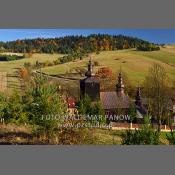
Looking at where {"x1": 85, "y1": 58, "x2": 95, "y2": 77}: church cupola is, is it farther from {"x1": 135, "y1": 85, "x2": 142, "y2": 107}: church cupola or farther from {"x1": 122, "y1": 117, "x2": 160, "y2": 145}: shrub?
{"x1": 122, "y1": 117, "x2": 160, "y2": 145}: shrub

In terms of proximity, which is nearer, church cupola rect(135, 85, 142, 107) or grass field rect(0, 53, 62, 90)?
church cupola rect(135, 85, 142, 107)

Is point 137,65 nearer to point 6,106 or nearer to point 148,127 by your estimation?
point 148,127

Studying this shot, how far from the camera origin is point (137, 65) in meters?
18.3

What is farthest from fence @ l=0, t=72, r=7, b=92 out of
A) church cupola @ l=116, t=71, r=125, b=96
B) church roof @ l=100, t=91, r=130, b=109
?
church cupola @ l=116, t=71, r=125, b=96

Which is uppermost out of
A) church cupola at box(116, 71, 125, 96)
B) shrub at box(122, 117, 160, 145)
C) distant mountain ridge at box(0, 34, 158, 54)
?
distant mountain ridge at box(0, 34, 158, 54)

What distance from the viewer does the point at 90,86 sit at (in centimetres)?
1831

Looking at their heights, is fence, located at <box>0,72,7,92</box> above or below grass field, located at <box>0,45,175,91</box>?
below

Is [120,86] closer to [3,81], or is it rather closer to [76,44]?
[76,44]

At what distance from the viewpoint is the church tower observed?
1828 cm

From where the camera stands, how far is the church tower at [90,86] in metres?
18.3

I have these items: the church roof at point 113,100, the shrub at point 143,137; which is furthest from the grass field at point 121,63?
the shrub at point 143,137

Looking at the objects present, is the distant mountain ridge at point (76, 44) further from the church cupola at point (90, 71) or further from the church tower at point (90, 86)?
the church tower at point (90, 86)

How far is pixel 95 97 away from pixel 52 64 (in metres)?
1.40

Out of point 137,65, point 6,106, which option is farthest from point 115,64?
point 6,106
